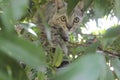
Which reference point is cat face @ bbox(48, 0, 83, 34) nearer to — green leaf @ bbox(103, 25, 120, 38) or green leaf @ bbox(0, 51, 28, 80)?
green leaf @ bbox(103, 25, 120, 38)

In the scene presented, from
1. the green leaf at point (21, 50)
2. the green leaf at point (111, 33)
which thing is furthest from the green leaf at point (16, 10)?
the green leaf at point (111, 33)

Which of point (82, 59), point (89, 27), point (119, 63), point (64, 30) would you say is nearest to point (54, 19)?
point (64, 30)

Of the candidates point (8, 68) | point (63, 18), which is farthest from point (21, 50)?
point (63, 18)

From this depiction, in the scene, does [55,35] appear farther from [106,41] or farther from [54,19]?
[106,41]

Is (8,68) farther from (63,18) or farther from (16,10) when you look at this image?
(63,18)

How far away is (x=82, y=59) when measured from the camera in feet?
1.16

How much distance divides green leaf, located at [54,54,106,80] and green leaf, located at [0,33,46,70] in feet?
0.12

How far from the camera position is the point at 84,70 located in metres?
0.33

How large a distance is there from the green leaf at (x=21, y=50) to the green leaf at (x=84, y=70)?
4 cm

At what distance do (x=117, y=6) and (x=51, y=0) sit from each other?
92 cm

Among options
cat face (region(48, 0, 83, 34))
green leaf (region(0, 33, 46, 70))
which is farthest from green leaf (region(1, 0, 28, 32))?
cat face (region(48, 0, 83, 34))

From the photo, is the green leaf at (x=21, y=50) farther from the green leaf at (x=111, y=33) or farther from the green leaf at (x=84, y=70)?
the green leaf at (x=111, y=33)

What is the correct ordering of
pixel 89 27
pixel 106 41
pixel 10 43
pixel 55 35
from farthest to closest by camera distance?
pixel 89 27 → pixel 55 35 → pixel 106 41 → pixel 10 43

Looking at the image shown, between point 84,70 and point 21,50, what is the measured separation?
0.08m
